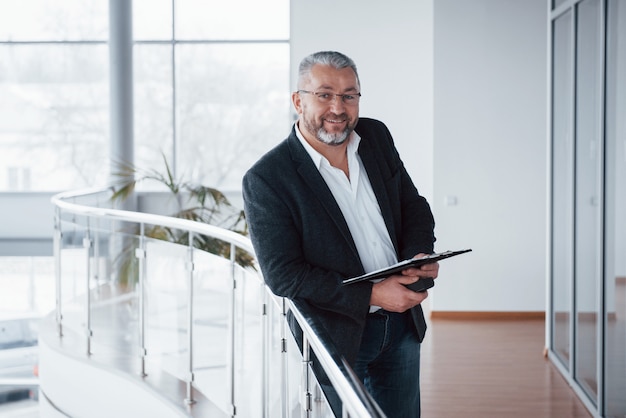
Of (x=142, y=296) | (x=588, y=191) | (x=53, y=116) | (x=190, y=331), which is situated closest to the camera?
(x=190, y=331)

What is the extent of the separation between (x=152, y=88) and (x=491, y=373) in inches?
301

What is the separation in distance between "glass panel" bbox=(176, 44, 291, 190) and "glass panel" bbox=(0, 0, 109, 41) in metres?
1.44

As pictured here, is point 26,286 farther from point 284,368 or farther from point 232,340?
point 284,368

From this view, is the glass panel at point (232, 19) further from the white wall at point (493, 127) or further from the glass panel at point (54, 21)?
the white wall at point (493, 127)

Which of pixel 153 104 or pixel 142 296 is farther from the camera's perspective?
pixel 153 104

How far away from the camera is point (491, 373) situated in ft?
20.4

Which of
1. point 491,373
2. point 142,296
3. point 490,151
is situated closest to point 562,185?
point 491,373

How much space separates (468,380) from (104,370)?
2304mm

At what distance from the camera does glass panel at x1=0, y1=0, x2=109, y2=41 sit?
41.6 feet

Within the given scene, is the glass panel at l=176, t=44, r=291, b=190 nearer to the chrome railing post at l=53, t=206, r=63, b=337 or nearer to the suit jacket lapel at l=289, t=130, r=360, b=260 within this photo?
the chrome railing post at l=53, t=206, r=63, b=337

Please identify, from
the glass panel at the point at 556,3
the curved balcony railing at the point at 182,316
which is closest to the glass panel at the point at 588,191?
the glass panel at the point at 556,3

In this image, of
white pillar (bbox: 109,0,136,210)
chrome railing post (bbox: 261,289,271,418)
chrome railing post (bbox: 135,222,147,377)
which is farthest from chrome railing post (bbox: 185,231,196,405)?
white pillar (bbox: 109,0,136,210)

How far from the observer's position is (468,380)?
6.03m

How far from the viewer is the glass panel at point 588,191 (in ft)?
16.8
